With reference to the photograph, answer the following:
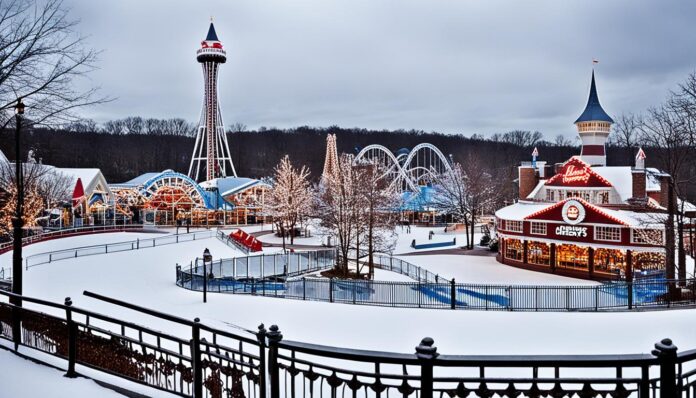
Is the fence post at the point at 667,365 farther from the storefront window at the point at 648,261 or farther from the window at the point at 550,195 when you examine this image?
the window at the point at 550,195

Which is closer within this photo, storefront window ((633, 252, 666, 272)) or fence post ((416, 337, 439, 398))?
fence post ((416, 337, 439, 398))

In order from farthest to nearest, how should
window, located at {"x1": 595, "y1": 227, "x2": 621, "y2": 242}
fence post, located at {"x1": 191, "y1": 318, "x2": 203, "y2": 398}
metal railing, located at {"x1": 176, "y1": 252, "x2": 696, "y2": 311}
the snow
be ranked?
1. window, located at {"x1": 595, "y1": 227, "x2": 621, "y2": 242}
2. metal railing, located at {"x1": 176, "y1": 252, "x2": 696, "y2": 311}
3. the snow
4. fence post, located at {"x1": 191, "y1": 318, "x2": 203, "y2": 398}

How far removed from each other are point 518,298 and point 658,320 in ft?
17.2

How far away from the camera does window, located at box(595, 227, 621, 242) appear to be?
3091cm

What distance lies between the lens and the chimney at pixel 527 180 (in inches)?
1688

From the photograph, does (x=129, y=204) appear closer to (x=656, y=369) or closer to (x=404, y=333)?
(x=404, y=333)

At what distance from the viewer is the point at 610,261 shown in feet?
104

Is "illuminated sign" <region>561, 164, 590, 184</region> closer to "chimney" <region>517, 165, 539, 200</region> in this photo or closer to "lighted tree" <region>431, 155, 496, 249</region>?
"chimney" <region>517, 165, 539, 200</region>

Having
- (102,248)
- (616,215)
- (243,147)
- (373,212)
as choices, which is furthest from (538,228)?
(243,147)

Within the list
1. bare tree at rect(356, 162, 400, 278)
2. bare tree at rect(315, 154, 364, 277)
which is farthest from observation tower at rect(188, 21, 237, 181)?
bare tree at rect(356, 162, 400, 278)

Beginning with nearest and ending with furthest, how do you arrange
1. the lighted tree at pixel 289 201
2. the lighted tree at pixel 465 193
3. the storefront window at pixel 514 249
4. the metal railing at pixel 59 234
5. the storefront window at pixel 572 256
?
the metal railing at pixel 59 234, the storefront window at pixel 572 256, the storefront window at pixel 514 249, the lighted tree at pixel 289 201, the lighted tree at pixel 465 193

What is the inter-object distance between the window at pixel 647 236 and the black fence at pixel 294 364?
21121mm

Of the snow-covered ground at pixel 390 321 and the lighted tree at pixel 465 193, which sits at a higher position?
the lighted tree at pixel 465 193

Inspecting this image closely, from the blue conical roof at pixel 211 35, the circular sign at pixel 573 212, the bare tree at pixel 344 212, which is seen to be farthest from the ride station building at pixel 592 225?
the blue conical roof at pixel 211 35
